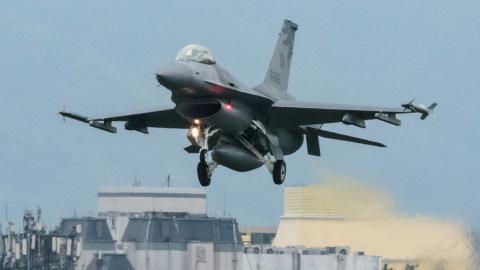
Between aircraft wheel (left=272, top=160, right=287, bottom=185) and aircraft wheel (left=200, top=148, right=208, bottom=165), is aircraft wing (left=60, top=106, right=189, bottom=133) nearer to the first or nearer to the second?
aircraft wheel (left=272, top=160, right=287, bottom=185)

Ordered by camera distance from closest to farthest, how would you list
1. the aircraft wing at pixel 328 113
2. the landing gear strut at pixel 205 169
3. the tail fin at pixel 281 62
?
the landing gear strut at pixel 205 169 < the aircraft wing at pixel 328 113 < the tail fin at pixel 281 62

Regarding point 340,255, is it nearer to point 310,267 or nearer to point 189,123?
point 310,267

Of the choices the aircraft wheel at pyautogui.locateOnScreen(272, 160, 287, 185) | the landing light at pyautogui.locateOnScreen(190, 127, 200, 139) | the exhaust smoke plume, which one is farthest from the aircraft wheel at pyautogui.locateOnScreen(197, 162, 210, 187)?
the exhaust smoke plume

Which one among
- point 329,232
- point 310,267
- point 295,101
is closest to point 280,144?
point 295,101

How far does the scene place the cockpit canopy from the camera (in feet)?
214

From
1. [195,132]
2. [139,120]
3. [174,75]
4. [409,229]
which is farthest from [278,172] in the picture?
[409,229]

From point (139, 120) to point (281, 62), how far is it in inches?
301

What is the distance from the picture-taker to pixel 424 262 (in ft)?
399

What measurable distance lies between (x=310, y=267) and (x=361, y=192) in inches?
3579

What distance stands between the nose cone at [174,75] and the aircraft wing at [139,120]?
7002 millimetres

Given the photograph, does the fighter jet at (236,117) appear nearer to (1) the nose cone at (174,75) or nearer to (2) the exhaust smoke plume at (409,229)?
(1) the nose cone at (174,75)

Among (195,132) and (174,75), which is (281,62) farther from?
(174,75)

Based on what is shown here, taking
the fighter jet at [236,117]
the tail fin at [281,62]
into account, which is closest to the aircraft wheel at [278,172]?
the fighter jet at [236,117]

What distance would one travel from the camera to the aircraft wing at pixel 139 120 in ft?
233
